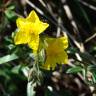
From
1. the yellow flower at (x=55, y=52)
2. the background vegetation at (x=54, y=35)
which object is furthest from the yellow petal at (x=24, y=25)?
the background vegetation at (x=54, y=35)

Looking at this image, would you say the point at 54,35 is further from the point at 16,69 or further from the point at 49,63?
the point at 49,63

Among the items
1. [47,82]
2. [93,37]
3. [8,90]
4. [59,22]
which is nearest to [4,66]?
[8,90]

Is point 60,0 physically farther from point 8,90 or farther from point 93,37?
point 8,90

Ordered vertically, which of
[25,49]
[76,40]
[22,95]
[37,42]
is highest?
[37,42]

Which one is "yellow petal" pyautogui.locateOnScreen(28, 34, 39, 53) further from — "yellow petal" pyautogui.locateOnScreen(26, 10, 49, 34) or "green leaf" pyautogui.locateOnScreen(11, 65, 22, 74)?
"green leaf" pyautogui.locateOnScreen(11, 65, 22, 74)

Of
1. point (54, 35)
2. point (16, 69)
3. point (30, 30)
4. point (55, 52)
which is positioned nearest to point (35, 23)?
point (30, 30)

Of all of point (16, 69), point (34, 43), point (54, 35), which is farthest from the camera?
point (54, 35)
